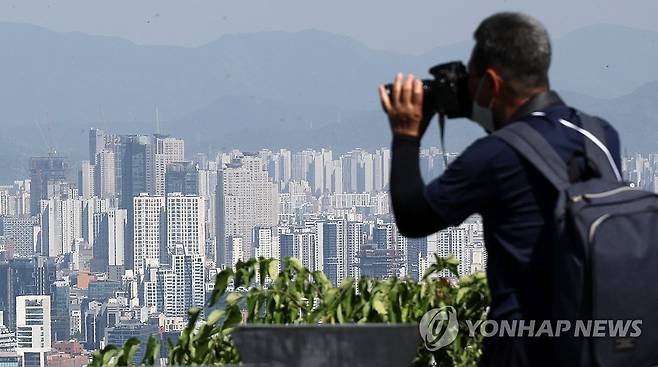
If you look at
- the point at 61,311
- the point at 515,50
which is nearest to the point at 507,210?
the point at 515,50

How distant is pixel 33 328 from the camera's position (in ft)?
422

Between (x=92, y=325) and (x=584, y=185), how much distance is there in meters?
137

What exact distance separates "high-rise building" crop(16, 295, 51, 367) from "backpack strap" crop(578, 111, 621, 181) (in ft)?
308

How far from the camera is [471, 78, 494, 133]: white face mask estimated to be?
2680mm

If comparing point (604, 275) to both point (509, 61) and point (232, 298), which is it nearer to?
point (509, 61)

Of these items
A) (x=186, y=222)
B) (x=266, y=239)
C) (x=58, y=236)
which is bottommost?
(x=266, y=239)

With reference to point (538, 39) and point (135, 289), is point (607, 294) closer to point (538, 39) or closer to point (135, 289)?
point (538, 39)

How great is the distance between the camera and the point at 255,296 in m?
3.64

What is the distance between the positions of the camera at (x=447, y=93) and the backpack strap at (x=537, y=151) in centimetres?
12

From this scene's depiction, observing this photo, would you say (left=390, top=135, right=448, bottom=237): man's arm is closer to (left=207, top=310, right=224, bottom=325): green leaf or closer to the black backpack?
the black backpack

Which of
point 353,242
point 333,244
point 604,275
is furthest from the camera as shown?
point 353,242

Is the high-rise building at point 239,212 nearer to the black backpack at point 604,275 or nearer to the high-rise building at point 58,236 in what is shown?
the high-rise building at point 58,236

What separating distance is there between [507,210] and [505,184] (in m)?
0.04

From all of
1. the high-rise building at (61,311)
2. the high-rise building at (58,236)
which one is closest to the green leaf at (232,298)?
the high-rise building at (61,311)
